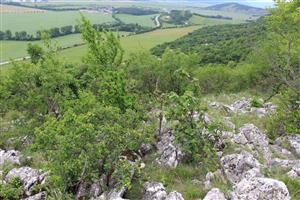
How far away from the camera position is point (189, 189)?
61.8 ft

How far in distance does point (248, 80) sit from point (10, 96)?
88.7 feet

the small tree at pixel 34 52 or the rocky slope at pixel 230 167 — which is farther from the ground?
the small tree at pixel 34 52

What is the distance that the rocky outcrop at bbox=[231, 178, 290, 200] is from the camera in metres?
16.6

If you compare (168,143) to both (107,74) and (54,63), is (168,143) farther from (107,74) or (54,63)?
(54,63)

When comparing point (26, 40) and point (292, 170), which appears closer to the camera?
point (292, 170)

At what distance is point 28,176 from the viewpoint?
72.5 ft

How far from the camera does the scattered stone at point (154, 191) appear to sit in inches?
709

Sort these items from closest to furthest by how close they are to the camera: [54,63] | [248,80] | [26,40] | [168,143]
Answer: [168,143] → [54,63] → [248,80] → [26,40]

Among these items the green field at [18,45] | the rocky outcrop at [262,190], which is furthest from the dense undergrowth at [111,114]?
the green field at [18,45]

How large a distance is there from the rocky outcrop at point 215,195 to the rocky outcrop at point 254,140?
5151mm

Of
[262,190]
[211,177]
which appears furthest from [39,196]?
[262,190]

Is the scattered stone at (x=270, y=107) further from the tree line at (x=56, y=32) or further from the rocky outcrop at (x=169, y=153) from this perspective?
the tree line at (x=56, y=32)

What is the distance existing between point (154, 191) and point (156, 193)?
0.24m

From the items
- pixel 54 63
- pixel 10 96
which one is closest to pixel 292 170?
pixel 54 63
